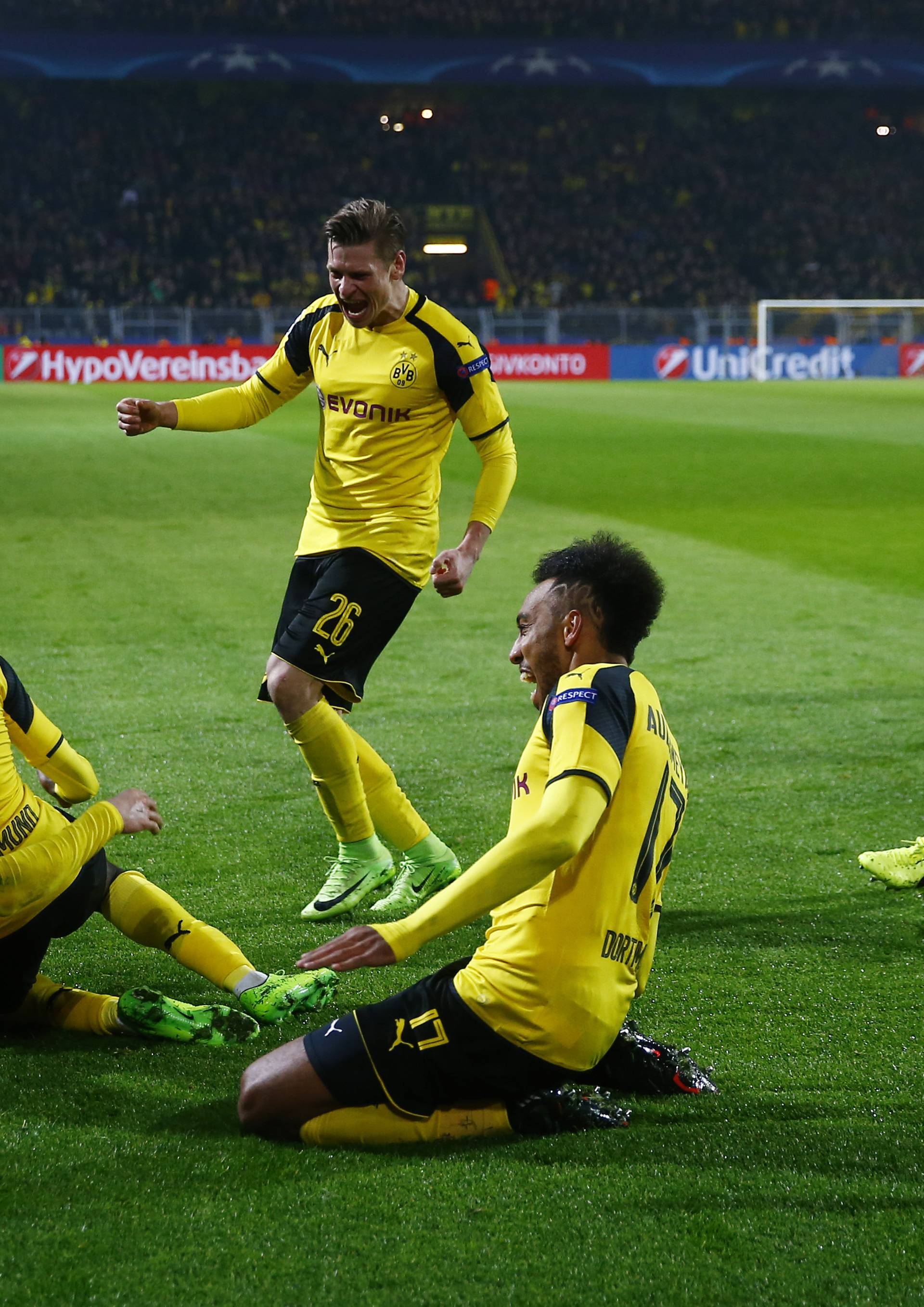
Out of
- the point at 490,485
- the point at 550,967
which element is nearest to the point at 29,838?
the point at 550,967

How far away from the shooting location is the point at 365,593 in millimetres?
4598

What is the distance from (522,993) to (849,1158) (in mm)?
742

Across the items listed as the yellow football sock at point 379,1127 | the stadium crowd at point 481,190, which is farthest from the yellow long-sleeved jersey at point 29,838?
the stadium crowd at point 481,190

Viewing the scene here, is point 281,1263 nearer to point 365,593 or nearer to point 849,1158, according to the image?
point 849,1158

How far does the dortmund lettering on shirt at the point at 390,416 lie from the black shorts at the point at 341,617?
49 mm

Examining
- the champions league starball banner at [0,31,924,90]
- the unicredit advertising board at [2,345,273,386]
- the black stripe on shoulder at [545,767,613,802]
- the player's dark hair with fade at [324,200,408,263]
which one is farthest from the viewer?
the champions league starball banner at [0,31,924,90]

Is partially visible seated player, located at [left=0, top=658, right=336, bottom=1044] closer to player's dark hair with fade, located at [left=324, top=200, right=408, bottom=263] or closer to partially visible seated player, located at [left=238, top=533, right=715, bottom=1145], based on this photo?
partially visible seated player, located at [left=238, top=533, right=715, bottom=1145]

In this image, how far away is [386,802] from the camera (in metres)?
4.71

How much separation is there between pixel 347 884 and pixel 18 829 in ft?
4.70

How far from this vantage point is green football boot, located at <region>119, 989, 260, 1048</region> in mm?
3428

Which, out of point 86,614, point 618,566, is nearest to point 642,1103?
point 618,566

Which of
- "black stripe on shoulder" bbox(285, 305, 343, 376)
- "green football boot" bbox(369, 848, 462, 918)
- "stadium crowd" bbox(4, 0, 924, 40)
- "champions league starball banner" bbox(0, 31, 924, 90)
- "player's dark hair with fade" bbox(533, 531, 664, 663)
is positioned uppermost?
"stadium crowd" bbox(4, 0, 924, 40)

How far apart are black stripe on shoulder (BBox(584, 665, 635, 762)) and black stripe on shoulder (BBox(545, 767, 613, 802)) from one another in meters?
0.08

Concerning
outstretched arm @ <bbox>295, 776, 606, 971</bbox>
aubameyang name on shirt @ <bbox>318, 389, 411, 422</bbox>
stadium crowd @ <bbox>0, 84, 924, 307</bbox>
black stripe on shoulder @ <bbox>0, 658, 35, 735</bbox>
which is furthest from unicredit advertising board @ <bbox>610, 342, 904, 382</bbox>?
outstretched arm @ <bbox>295, 776, 606, 971</bbox>
